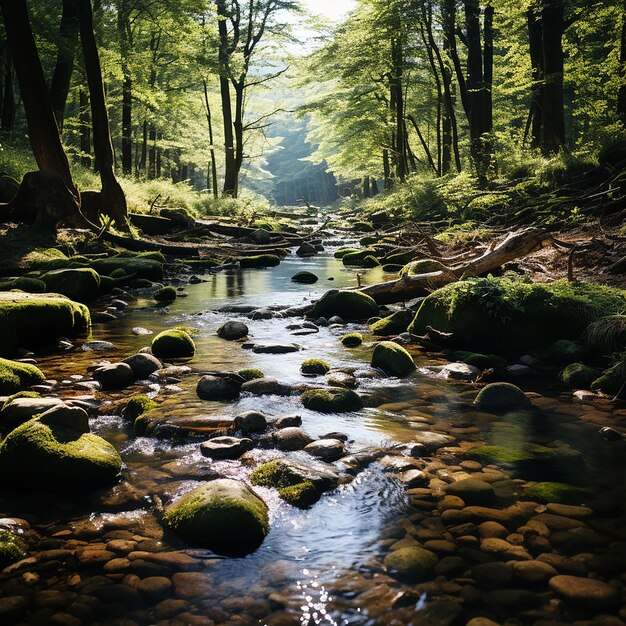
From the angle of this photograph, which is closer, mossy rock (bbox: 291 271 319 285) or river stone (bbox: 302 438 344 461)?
river stone (bbox: 302 438 344 461)

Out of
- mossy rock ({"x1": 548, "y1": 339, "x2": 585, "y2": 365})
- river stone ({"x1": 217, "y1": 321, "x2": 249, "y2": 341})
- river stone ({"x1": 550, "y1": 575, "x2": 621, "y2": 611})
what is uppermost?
river stone ({"x1": 217, "y1": 321, "x2": 249, "y2": 341})

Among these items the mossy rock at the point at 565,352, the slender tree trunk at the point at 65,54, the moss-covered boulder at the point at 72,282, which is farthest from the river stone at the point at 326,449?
the slender tree trunk at the point at 65,54

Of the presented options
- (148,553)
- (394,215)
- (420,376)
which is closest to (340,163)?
(394,215)

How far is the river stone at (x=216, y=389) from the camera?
209 inches

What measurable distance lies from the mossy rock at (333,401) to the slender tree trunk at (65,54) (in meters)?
15.9

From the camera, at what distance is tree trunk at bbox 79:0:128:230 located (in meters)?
15.0

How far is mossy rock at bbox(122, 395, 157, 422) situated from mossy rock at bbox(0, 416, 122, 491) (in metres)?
1.08

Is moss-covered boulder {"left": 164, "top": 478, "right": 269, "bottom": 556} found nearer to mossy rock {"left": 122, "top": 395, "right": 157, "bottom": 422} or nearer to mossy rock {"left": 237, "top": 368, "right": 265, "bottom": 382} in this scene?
mossy rock {"left": 122, "top": 395, "right": 157, "bottom": 422}

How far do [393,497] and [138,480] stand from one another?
1.65 metres

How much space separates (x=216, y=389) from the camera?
5.33 m

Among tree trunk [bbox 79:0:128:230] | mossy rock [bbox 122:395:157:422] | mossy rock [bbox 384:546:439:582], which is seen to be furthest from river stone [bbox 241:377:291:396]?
tree trunk [bbox 79:0:128:230]

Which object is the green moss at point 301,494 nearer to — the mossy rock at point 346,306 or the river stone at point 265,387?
the river stone at point 265,387

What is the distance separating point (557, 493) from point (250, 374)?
328cm

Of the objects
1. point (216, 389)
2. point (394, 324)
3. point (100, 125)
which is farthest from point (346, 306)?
point (100, 125)
